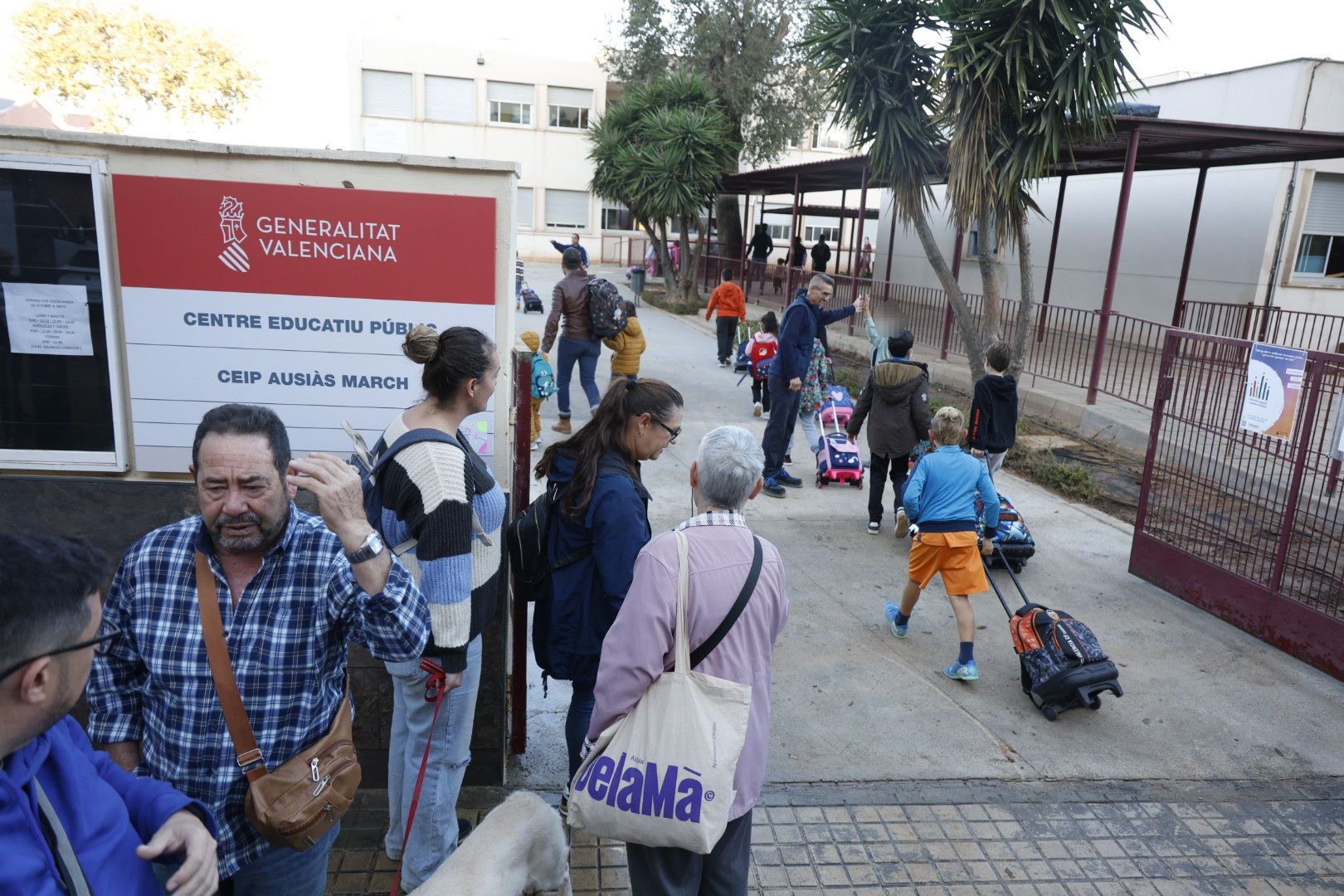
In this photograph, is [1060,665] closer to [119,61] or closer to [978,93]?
[978,93]

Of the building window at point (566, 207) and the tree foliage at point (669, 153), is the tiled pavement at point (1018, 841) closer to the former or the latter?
the tree foliage at point (669, 153)

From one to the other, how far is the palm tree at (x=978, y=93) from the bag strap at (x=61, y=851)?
10020 mm

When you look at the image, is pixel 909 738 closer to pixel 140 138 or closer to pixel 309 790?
pixel 309 790

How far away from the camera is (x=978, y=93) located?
9.73 m

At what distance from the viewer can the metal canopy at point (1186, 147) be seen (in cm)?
1035

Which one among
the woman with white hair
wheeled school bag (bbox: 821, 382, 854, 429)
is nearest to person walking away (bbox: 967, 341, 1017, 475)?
wheeled school bag (bbox: 821, 382, 854, 429)

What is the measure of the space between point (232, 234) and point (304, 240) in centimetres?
25

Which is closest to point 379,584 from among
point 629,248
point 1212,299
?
point 1212,299

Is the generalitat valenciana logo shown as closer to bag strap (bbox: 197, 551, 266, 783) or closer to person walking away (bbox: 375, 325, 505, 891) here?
person walking away (bbox: 375, 325, 505, 891)

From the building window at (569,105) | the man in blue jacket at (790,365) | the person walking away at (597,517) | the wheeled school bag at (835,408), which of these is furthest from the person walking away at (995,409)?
the building window at (569,105)

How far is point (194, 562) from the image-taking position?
1.95 metres

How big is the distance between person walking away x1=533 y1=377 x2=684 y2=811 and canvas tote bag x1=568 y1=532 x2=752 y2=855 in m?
0.64

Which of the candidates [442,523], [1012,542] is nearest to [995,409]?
[1012,542]

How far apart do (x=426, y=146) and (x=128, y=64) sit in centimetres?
1053
